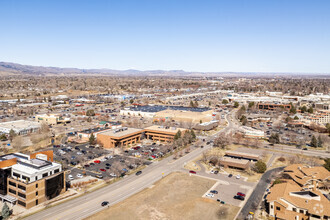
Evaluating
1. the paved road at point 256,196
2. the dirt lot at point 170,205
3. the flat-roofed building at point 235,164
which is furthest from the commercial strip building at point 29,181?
the flat-roofed building at point 235,164

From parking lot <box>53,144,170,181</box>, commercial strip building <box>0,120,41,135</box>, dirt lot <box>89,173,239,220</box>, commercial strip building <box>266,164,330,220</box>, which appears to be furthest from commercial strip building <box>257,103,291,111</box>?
commercial strip building <box>0,120,41,135</box>

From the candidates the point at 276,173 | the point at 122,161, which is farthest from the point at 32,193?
the point at 276,173

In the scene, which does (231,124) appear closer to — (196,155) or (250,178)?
(196,155)

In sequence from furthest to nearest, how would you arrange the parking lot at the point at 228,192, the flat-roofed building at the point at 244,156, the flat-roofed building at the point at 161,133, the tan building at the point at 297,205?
the flat-roofed building at the point at 161,133, the flat-roofed building at the point at 244,156, the parking lot at the point at 228,192, the tan building at the point at 297,205

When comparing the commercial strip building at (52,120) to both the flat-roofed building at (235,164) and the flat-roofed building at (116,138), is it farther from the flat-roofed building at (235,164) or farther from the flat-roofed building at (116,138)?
the flat-roofed building at (235,164)

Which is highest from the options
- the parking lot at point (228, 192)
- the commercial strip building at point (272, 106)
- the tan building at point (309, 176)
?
the commercial strip building at point (272, 106)

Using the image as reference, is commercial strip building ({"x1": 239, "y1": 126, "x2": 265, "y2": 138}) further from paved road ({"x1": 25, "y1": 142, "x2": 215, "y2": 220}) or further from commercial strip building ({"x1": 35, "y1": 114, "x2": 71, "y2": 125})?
commercial strip building ({"x1": 35, "y1": 114, "x2": 71, "y2": 125})
